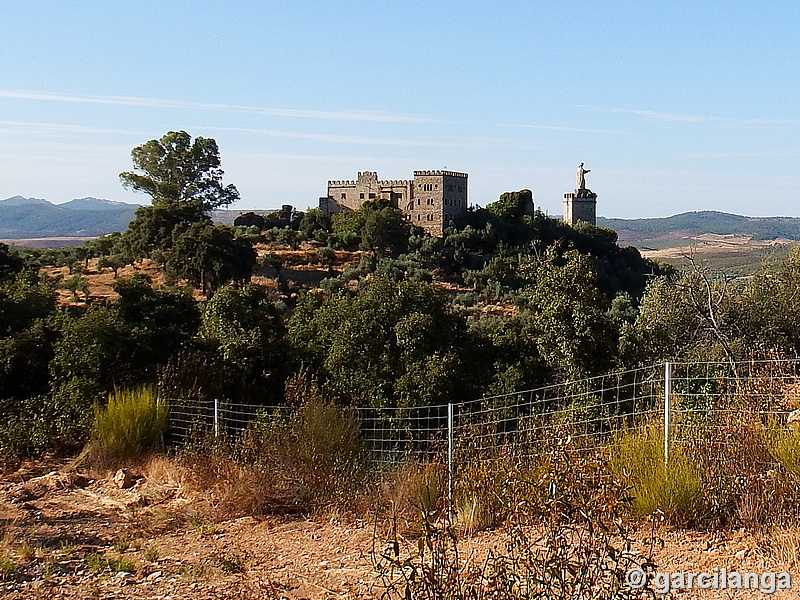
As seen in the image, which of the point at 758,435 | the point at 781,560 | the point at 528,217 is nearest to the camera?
the point at 781,560

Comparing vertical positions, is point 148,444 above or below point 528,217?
below

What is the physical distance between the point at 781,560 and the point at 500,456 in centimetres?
184

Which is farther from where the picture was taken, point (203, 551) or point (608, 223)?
point (608, 223)

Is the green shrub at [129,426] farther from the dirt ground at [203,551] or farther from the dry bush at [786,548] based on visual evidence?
the dry bush at [786,548]

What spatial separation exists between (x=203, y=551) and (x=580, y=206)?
59.3 m

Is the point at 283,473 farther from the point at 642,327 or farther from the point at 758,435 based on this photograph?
the point at 642,327

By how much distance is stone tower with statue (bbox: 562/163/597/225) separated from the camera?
200 ft

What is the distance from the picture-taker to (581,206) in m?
61.3

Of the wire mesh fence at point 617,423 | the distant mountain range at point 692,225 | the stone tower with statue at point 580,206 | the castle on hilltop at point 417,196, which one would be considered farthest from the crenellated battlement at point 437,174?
the wire mesh fence at point 617,423

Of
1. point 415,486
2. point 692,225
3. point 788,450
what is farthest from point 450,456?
point 692,225

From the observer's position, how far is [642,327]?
13.1 m

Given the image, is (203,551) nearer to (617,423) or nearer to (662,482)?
(662,482)

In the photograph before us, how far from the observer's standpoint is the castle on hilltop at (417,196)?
165 ft

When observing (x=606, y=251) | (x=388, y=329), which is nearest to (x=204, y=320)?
(x=388, y=329)
